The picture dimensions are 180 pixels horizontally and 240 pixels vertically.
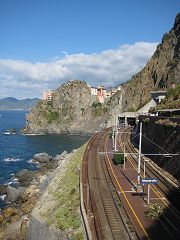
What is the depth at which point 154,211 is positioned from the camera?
1116 inches

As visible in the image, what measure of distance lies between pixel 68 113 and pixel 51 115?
31.7ft

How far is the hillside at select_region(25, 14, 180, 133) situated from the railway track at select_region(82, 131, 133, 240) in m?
93.9

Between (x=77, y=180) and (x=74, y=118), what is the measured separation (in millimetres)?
147454

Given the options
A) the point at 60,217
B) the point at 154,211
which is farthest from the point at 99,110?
the point at 154,211

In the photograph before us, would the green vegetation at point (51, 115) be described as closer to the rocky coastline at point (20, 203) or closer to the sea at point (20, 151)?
the sea at point (20, 151)

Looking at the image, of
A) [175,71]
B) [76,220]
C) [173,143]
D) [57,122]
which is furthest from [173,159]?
[57,122]

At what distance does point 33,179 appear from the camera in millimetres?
68500

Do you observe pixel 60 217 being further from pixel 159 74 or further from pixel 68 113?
pixel 68 113

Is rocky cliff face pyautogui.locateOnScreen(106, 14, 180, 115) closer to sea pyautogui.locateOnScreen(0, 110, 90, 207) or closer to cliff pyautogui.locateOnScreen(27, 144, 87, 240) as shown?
sea pyautogui.locateOnScreen(0, 110, 90, 207)

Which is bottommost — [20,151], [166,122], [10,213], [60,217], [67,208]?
[10,213]

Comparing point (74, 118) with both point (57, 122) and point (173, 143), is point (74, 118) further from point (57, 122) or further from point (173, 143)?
point (173, 143)

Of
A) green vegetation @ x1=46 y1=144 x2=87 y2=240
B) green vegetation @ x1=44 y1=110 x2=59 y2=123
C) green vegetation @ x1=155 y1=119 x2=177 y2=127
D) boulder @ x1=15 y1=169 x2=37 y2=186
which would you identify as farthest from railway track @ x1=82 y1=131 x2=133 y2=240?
green vegetation @ x1=44 y1=110 x2=59 y2=123

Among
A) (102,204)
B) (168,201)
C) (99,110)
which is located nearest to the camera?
(102,204)

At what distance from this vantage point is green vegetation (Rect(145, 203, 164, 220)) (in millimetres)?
27609
